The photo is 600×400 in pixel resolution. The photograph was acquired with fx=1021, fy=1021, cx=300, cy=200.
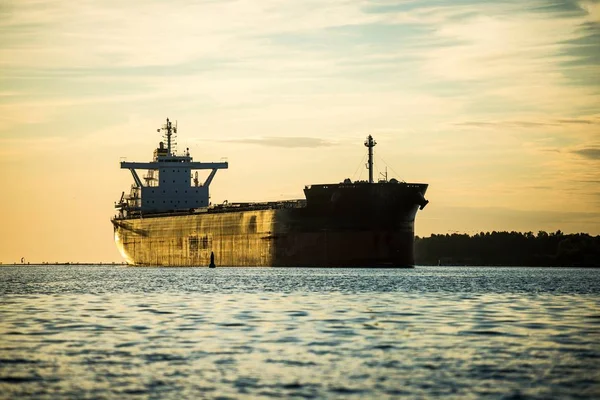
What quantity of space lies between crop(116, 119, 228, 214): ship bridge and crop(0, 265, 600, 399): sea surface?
77619mm

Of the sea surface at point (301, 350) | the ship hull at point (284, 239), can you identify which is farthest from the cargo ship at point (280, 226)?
the sea surface at point (301, 350)

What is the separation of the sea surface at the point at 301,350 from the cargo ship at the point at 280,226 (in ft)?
135

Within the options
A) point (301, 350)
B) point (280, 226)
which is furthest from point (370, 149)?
point (301, 350)

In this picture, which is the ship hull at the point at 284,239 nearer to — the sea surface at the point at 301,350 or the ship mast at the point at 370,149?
the ship mast at the point at 370,149

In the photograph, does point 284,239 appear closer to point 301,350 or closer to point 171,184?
point 171,184

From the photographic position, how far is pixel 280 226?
278ft

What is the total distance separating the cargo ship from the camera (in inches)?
3147

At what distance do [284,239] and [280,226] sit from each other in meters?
1.13

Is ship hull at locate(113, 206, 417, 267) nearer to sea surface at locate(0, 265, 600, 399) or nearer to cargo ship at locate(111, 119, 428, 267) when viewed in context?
cargo ship at locate(111, 119, 428, 267)

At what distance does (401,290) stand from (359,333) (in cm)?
2414

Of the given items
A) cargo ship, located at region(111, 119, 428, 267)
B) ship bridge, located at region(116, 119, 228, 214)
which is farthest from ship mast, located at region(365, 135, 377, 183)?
ship bridge, located at region(116, 119, 228, 214)

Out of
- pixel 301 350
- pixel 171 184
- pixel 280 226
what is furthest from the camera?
pixel 171 184

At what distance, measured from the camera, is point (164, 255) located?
10869 cm

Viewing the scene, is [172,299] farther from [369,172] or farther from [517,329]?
[369,172]
